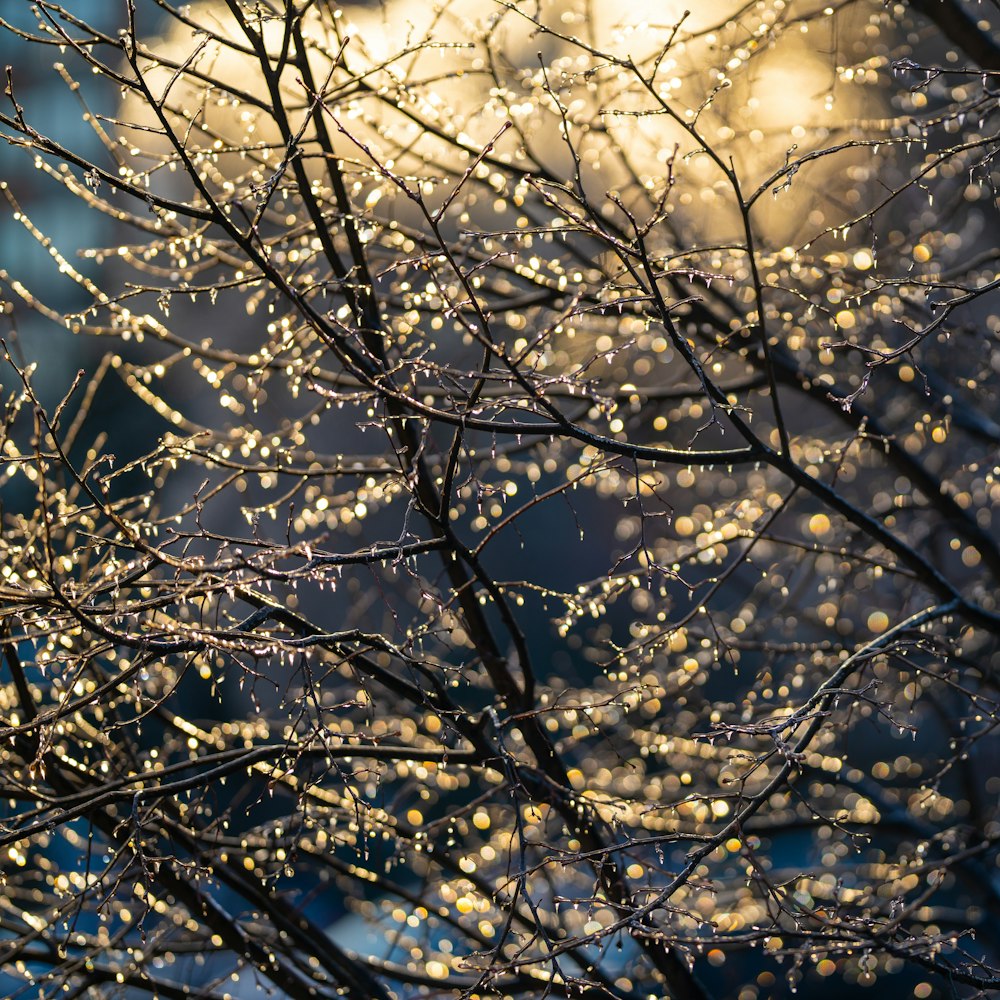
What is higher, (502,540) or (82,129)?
(82,129)

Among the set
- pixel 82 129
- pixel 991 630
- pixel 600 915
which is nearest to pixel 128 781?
pixel 991 630

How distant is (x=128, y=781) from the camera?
263 cm

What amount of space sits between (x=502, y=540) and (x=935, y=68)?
1282 centimetres

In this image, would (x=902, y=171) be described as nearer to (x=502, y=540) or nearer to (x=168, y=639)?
(x=168, y=639)

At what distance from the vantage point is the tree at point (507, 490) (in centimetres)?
271

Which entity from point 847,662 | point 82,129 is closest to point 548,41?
point 847,662

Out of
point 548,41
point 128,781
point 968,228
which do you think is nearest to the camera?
point 128,781

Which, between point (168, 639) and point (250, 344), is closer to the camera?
point (168, 639)

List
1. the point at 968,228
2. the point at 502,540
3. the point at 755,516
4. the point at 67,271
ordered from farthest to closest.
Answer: the point at 502,540 → the point at 968,228 → the point at 755,516 → the point at 67,271

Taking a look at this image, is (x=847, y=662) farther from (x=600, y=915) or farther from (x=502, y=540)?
(x=502, y=540)

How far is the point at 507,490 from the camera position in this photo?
2848 mm

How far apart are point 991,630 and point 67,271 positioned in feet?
11.6

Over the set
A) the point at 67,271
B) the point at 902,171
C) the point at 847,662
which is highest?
the point at 902,171

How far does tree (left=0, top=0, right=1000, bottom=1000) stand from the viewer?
2.71m
